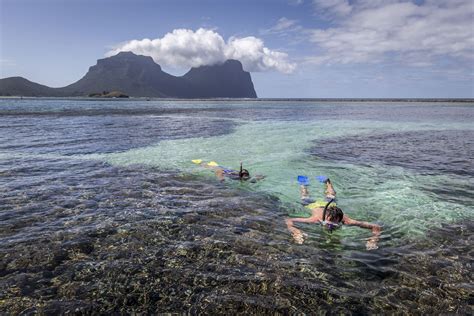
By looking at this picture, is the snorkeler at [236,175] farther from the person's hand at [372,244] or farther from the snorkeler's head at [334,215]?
the person's hand at [372,244]

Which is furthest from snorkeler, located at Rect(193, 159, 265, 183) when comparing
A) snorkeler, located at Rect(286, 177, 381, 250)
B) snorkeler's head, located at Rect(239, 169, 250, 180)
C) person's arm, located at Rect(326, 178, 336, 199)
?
snorkeler, located at Rect(286, 177, 381, 250)

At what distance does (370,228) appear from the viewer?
446 inches

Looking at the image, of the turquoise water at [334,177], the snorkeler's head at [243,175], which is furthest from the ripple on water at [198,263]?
the snorkeler's head at [243,175]

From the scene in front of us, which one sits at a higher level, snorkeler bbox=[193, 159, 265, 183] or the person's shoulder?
snorkeler bbox=[193, 159, 265, 183]

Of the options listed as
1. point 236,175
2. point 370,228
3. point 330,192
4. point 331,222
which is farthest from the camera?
point 236,175

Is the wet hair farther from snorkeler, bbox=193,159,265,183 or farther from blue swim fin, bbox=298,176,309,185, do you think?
snorkeler, bbox=193,159,265,183

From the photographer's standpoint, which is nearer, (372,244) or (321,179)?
(372,244)

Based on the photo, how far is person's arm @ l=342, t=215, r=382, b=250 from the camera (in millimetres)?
9984

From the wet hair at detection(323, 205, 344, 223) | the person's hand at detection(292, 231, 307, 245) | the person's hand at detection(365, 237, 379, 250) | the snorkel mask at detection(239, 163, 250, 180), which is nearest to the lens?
the person's hand at detection(365, 237, 379, 250)

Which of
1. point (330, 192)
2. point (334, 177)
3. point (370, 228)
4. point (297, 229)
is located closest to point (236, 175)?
point (330, 192)

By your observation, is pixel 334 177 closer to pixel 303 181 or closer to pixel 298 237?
pixel 303 181

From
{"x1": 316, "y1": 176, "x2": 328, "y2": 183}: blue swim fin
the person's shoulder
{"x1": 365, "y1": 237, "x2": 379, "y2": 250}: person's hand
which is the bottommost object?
{"x1": 365, "y1": 237, "x2": 379, "y2": 250}: person's hand

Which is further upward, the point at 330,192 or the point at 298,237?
the point at 330,192

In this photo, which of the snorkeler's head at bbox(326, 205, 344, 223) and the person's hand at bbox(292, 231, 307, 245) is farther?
the snorkeler's head at bbox(326, 205, 344, 223)
